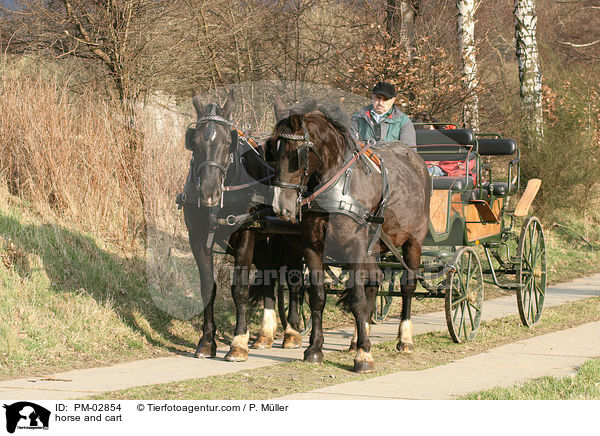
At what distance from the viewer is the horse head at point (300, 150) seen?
6.70 m

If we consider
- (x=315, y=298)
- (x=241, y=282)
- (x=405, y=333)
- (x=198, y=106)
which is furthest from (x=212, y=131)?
(x=405, y=333)

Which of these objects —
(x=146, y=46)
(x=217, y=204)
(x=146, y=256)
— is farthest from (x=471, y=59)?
(x=217, y=204)

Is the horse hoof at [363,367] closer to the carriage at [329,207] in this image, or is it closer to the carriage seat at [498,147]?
the carriage at [329,207]

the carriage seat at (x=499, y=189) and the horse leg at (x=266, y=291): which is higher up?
the carriage seat at (x=499, y=189)

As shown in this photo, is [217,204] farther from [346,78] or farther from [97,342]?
[346,78]

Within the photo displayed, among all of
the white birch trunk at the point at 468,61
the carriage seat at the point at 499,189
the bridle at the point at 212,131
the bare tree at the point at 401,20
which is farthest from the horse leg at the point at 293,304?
the bare tree at the point at 401,20

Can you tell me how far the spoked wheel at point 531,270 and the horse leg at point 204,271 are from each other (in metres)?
3.63

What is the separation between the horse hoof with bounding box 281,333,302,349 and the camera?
8.57 meters

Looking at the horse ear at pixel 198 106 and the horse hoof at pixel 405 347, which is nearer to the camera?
the horse ear at pixel 198 106

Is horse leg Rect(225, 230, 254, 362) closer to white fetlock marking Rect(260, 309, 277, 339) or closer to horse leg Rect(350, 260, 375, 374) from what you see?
white fetlock marking Rect(260, 309, 277, 339)

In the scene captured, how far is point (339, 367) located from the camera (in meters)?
7.33

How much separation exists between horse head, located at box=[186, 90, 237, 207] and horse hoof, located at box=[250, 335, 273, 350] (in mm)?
1878

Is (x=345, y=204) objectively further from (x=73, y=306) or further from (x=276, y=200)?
(x=73, y=306)

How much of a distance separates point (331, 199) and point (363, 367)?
58.1 inches
